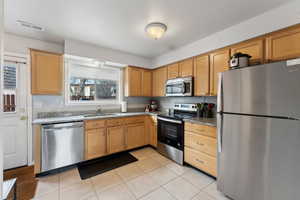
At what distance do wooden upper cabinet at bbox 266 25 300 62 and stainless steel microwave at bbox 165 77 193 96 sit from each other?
1.27 m

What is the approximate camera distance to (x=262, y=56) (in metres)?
1.81

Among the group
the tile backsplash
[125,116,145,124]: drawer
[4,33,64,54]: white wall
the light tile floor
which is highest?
[4,33,64,54]: white wall

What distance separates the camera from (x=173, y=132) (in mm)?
2705

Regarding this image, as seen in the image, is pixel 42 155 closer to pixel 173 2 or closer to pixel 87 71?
pixel 87 71

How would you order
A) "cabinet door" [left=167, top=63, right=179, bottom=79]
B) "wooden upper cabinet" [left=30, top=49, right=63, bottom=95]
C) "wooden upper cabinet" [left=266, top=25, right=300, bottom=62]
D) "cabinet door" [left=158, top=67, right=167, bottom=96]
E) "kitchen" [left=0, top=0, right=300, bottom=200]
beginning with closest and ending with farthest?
"kitchen" [left=0, top=0, right=300, bottom=200]
"wooden upper cabinet" [left=266, top=25, right=300, bottom=62]
"wooden upper cabinet" [left=30, top=49, right=63, bottom=95]
"cabinet door" [left=167, top=63, right=179, bottom=79]
"cabinet door" [left=158, top=67, right=167, bottom=96]

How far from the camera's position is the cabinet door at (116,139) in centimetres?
281

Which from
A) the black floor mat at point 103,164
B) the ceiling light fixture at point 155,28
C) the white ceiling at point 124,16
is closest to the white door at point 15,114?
the white ceiling at point 124,16

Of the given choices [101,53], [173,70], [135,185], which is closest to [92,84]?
[101,53]

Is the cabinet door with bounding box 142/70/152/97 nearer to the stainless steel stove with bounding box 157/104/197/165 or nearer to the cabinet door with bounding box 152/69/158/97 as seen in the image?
the cabinet door with bounding box 152/69/158/97

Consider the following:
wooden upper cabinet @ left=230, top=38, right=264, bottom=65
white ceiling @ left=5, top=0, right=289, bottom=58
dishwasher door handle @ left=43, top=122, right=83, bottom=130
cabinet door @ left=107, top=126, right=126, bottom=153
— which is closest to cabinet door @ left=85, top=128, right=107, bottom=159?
cabinet door @ left=107, top=126, right=126, bottom=153

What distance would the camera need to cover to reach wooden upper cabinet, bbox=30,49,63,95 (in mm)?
2261

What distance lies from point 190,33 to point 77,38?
2.24 m

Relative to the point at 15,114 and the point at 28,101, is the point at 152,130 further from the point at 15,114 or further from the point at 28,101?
the point at 15,114

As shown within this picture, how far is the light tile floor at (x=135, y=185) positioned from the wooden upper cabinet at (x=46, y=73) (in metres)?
1.54
